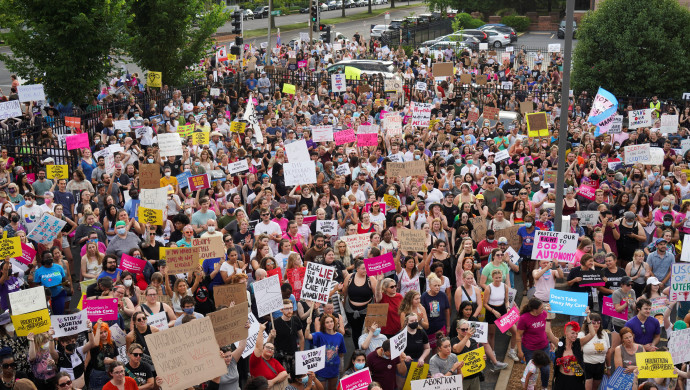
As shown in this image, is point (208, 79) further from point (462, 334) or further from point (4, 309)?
point (462, 334)

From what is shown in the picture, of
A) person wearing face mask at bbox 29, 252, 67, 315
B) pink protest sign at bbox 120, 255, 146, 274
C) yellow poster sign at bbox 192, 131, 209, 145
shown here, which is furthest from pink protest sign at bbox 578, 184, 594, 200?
person wearing face mask at bbox 29, 252, 67, 315

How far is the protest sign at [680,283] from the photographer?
11.4 m

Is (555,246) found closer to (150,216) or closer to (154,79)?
(150,216)

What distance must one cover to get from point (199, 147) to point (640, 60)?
52.6ft

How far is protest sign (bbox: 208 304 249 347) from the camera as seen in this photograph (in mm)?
9484

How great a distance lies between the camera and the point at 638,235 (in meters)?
14.4

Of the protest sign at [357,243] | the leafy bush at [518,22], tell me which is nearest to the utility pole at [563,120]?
the protest sign at [357,243]

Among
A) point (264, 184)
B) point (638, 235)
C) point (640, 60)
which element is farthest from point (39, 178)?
point (640, 60)

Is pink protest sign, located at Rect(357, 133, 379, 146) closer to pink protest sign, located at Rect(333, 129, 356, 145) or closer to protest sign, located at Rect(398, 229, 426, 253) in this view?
pink protest sign, located at Rect(333, 129, 356, 145)

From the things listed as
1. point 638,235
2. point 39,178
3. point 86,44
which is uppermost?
point 86,44

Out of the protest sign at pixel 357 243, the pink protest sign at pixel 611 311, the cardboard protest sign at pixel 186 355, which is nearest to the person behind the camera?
the cardboard protest sign at pixel 186 355

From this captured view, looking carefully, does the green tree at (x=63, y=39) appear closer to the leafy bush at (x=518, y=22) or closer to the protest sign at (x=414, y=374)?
the protest sign at (x=414, y=374)

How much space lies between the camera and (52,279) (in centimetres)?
1180

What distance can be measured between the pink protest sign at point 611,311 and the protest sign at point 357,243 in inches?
149
